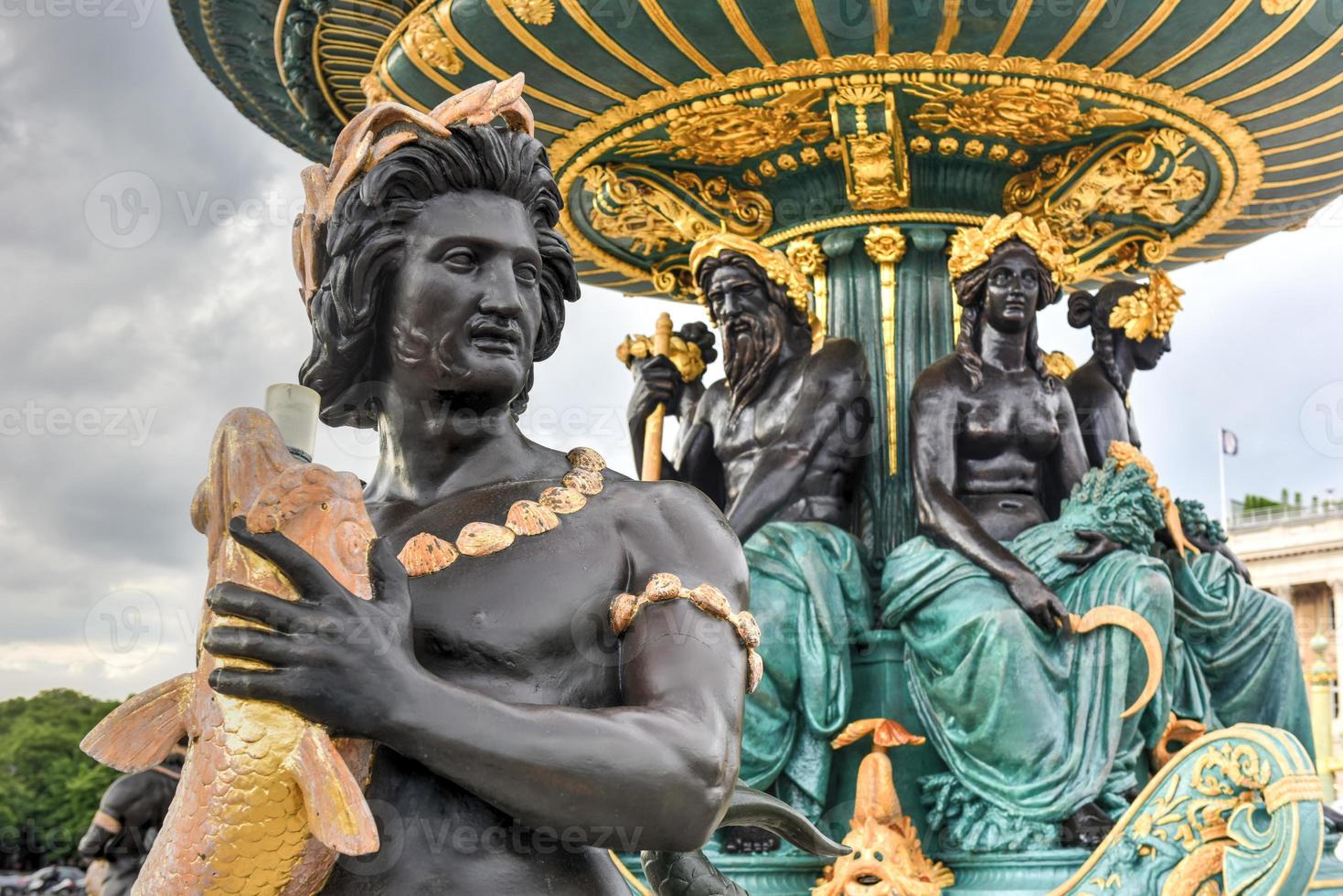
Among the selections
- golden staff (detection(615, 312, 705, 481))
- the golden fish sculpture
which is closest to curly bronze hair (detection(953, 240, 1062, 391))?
golden staff (detection(615, 312, 705, 481))

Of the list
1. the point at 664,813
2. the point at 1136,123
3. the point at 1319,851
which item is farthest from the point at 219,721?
the point at 1136,123

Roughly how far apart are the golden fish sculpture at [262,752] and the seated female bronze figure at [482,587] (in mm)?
50

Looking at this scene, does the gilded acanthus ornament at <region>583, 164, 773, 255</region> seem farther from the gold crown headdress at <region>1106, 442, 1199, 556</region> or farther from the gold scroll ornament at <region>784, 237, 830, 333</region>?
the gold crown headdress at <region>1106, 442, 1199, 556</region>

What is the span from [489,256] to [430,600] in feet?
1.84

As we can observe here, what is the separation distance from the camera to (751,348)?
8.23 metres

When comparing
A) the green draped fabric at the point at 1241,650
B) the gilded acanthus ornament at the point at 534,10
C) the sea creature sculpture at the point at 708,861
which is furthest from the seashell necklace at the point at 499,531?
the green draped fabric at the point at 1241,650

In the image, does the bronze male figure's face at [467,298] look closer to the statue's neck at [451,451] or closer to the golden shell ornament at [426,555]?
the statue's neck at [451,451]

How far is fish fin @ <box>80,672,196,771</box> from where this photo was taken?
8.18 feet

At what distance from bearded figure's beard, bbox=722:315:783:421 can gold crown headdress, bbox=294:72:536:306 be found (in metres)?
5.30

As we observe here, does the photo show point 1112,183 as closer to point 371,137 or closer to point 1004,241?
point 1004,241

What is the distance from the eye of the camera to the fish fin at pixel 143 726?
249cm

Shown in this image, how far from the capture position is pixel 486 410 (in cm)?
277

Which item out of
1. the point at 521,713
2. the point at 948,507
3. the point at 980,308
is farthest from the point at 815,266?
the point at 521,713

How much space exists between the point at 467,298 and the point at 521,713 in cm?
72
